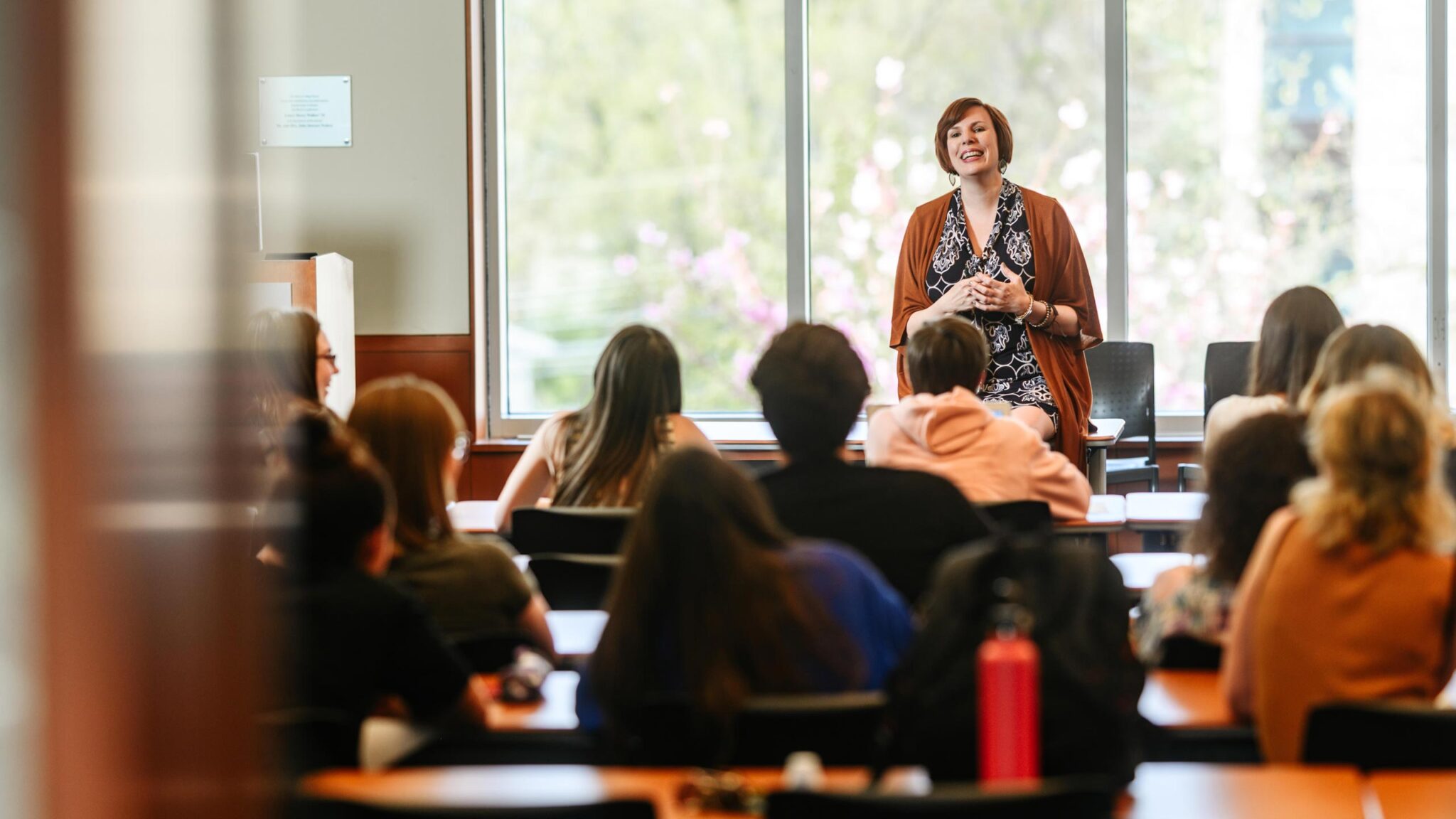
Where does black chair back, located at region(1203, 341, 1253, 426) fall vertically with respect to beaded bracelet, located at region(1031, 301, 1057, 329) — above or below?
below

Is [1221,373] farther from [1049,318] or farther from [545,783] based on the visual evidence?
[545,783]

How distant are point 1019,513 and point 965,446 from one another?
308 millimetres

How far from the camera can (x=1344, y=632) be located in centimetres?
184

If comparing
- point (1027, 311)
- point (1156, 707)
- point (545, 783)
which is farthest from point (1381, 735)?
point (1027, 311)

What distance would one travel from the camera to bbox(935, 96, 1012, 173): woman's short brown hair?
4.47m

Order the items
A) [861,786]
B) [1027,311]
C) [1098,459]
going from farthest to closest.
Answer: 1. [1098,459]
2. [1027,311]
3. [861,786]

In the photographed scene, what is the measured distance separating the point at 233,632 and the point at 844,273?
20.0 ft

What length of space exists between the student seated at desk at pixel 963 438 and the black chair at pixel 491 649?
49.5 inches

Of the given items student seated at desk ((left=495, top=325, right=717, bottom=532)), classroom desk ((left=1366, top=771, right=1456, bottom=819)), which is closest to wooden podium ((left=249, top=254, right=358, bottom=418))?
student seated at desk ((left=495, top=325, right=717, bottom=532))

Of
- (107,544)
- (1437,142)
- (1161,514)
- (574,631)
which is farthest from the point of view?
(1437,142)

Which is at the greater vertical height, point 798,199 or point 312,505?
point 798,199

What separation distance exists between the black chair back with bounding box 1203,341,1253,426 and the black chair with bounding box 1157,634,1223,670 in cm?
363

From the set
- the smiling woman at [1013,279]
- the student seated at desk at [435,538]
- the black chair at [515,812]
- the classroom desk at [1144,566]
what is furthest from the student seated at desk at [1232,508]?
the smiling woman at [1013,279]

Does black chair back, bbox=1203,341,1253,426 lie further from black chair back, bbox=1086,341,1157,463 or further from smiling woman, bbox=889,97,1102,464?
smiling woman, bbox=889,97,1102,464
